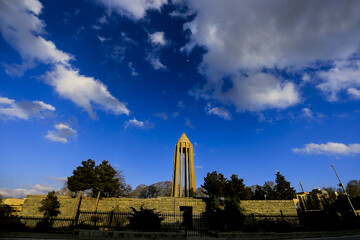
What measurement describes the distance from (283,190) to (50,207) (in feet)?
156

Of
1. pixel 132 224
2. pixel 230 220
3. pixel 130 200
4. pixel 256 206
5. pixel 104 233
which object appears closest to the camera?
pixel 104 233

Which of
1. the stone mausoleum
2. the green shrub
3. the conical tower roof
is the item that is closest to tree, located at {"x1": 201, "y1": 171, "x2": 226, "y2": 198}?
the stone mausoleum

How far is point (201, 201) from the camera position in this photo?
22.7m

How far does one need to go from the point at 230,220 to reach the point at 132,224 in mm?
9858

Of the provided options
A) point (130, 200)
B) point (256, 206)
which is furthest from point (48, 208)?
point (256, 206)

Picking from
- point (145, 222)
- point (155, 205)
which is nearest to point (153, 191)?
point (155, 205)

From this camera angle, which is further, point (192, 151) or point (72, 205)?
point (192, 151)

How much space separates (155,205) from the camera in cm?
2255

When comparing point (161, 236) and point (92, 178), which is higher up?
point (92, 178)

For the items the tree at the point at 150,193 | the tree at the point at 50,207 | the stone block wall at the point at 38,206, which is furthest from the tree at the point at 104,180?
the tree at the point at 150,193

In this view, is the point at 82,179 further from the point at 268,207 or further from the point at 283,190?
the point at 283,190

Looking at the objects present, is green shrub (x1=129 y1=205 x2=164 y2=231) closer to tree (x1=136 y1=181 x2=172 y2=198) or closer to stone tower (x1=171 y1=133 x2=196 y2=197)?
stone tower (x1=171 y1=133 x2=196 y2=197)

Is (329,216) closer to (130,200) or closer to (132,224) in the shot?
(132,224)

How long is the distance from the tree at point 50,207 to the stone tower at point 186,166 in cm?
1752
